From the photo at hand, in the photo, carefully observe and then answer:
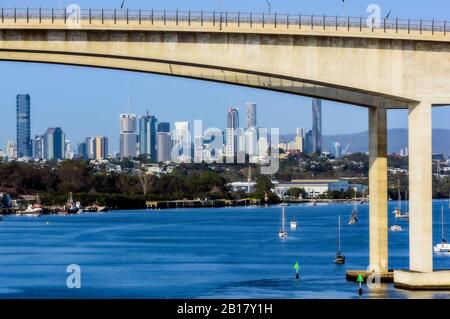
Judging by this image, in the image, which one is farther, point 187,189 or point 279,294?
point 187,189

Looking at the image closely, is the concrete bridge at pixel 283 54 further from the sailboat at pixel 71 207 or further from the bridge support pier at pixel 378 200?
the sailboat at pixel 71 207

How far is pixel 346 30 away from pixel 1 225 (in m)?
101

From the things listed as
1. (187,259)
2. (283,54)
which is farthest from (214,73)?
(187,259)

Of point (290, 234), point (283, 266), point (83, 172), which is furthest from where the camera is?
point (83, 172)

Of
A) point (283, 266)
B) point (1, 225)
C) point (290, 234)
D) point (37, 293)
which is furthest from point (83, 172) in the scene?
point (37, 293)

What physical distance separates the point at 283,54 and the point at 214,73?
12.2 ft

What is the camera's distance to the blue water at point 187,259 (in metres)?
55.5

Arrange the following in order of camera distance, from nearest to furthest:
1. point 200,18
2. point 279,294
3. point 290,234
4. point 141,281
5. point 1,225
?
point 200,18 → point 279,294 → point 141,281 → point 290,234 → point 1,225

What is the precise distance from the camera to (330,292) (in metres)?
52.4

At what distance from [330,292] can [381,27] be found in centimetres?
1145

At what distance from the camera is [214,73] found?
158ft

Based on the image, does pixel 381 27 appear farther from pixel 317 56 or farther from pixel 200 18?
pixel 200 18

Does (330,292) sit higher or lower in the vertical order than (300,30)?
lower

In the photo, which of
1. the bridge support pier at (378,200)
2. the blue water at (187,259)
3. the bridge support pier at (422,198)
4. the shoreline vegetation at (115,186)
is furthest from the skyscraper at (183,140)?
the bridge support pier at (422,198)
